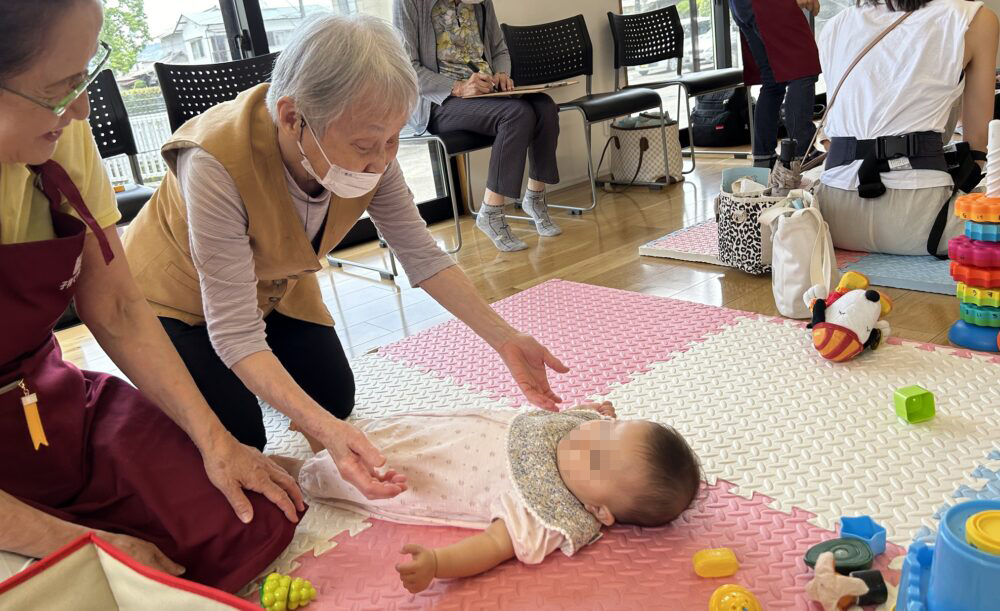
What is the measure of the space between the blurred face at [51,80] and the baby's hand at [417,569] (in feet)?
2.40

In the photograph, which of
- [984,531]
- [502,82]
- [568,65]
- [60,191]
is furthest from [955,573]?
[568,65]

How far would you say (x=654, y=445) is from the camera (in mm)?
1251

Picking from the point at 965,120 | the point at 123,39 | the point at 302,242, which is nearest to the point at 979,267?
the point at 965,120

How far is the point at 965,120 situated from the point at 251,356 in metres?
2.36

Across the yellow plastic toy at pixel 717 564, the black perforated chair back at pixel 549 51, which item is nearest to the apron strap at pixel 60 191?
the yellow plastic toy at pixel 717 564

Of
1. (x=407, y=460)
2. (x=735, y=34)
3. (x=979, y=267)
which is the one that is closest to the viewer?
(x=407, y=460)

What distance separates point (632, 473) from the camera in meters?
1.25

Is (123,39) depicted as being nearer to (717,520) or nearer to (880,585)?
(717,520)

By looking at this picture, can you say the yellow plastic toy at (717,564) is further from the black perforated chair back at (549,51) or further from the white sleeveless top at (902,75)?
the black perforated chair back at (549,51)

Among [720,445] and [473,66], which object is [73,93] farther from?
[473,66]

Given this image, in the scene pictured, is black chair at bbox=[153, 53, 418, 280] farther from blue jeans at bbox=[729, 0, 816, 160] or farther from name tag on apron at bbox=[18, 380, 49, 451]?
blue jeans at bbox=[729, 0, 816, 160]

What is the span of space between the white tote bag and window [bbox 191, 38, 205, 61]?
255cm

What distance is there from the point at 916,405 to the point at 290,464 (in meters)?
1.25

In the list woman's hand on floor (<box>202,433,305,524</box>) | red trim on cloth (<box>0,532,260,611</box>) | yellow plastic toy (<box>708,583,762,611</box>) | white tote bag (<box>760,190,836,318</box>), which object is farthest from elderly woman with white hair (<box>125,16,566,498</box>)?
white tote bag (<box>760,190,836,318</box>)
